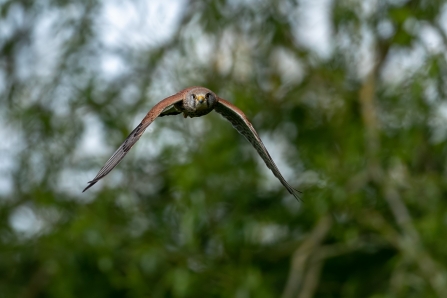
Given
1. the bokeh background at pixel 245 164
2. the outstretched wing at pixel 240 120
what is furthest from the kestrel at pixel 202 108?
the bokeh background at pixel 245 164

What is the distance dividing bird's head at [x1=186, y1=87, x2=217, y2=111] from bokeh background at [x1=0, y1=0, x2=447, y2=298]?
132 inches

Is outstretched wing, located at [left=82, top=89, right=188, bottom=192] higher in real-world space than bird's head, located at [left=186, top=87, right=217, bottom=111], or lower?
lower

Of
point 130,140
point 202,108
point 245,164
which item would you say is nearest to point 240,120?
point 202,108

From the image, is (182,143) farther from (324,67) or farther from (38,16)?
(38,16)

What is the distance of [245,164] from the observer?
8430mm

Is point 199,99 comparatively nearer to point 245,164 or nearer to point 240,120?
point 240,120

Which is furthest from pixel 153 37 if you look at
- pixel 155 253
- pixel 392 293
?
pixel 392 293

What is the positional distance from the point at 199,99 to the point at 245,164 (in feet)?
14.3

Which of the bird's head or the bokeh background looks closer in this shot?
the bird's head

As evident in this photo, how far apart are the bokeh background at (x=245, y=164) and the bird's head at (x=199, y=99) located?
3.35 m

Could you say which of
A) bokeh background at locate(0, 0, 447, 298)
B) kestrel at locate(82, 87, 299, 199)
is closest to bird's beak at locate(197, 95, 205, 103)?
kestrel at locate(82, 87, 299, 199)

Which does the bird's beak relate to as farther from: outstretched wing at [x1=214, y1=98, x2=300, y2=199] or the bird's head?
outstretched wing at [x1=214, y1=98, x2=300, y2=199]

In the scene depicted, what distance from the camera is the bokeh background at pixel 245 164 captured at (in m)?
7.57

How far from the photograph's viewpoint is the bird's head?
4082 millimetres
